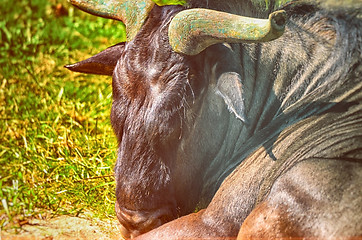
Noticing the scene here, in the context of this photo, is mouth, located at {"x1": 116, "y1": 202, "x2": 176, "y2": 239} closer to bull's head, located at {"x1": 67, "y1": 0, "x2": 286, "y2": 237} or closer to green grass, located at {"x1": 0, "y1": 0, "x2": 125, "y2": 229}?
bull's head, located at {"x1": 67, "y1": 0, "x2": 286, "y2": 237}

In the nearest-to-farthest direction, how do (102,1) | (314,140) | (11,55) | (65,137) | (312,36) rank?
(314,140) → (312,36) → (102,1) → (65,137) → (11,55)

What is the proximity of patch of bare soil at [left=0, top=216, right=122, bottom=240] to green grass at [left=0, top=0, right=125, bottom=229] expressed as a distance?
3.9 inches

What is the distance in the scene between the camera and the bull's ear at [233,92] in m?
3.30

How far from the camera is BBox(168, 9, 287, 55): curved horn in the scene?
10.2 ft

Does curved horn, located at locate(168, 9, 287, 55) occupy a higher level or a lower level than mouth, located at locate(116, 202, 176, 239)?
higher

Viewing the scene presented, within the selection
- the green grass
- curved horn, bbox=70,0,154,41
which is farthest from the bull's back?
the green grass

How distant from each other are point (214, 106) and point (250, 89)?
0.86 ft

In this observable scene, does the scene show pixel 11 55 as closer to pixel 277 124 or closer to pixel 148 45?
pixel 148 45

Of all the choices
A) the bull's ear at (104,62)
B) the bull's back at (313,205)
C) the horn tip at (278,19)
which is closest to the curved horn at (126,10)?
the bull's ear at (104,62)

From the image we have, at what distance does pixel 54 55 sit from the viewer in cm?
733

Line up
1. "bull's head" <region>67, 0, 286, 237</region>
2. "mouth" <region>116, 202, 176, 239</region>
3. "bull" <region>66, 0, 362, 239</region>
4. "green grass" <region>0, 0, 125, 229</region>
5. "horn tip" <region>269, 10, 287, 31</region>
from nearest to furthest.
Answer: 1. "horn tip" <region>269, 10, 287, 31</region>
2. "bull" <region>66, 0, 362, 239</region>
3. "bull's head" <region>67, 0, 286, 237</region>
4. "mouth" <region>116, 202, 176, 239</region>
5. "green grass" <region>0, 0, 125, 229</region>

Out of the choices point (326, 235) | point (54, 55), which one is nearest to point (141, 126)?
point (326, 235)

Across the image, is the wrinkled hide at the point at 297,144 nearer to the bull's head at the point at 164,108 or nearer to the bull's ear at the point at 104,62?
the bull's head at the point at 164,108

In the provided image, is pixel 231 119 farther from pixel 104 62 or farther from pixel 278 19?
pixel 104 62
